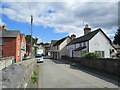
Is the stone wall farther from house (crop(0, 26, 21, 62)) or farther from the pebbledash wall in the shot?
house (crop(0, 26, 21, 62))

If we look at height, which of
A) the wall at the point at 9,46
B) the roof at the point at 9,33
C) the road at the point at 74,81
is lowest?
the road at the point at 74,81

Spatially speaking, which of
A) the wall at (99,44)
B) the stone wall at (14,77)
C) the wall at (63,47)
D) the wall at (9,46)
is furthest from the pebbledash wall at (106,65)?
the wall at (63,47)

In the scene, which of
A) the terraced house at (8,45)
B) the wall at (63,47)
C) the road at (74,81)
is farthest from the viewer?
the wall at (63,47)

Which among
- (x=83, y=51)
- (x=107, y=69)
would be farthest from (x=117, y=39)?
(x=107, y=69)

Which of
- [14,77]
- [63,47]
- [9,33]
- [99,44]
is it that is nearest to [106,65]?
[14,77]

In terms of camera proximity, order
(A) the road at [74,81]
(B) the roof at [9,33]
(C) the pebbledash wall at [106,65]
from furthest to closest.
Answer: (B) the roof at [9,33] < (C) the pebbledash wall at [106,65] < (A) the road at [74,81]

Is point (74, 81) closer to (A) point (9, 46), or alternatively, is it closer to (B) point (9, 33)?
(A) point (9, 46)

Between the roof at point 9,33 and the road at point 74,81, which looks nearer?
the road at point 74,81

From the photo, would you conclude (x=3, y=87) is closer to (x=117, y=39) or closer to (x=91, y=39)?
(x=91, y=39)

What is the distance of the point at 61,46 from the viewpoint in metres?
46.7

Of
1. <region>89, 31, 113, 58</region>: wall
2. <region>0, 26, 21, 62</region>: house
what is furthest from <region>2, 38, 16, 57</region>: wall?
<region>89, 31, 113, 58</region>: wall

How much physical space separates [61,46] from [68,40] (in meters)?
4.09

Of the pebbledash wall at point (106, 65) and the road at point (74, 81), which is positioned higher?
the pebbledash wall at point (106, 65)

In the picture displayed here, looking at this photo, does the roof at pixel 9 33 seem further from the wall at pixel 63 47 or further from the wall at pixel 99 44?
the wall at pixel 63 47
